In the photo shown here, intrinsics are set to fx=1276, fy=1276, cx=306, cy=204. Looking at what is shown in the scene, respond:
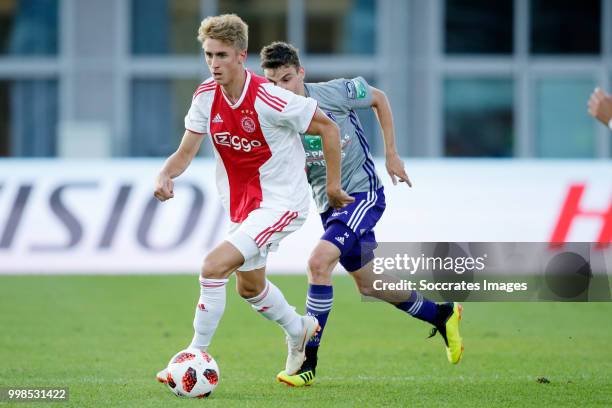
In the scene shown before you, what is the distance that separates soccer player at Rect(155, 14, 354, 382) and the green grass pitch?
0.61 m

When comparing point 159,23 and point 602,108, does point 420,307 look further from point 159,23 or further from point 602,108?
Result: point 159,23

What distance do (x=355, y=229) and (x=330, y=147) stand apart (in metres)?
1.00

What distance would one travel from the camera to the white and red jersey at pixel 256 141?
22.8ft

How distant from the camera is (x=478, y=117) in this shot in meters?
24.2

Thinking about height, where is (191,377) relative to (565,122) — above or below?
above

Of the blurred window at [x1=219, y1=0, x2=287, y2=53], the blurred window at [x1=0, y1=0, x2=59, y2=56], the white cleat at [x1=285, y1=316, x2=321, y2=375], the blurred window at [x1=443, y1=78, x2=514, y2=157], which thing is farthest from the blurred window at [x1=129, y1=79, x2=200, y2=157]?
the white cleat at [x1=285, y1=316, x2=321, y2=375]

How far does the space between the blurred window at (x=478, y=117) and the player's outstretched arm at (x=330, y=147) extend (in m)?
17.2

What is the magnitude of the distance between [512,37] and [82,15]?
316 inches

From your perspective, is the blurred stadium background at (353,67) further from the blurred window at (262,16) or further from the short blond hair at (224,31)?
the short blond hair at (224,31)

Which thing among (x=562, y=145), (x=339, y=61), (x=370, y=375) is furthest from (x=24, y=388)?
(x=562, y=145)

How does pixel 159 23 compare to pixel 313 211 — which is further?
pixel 159 23

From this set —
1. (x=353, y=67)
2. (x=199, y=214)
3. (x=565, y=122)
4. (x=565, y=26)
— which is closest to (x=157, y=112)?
(x=353, y=67)

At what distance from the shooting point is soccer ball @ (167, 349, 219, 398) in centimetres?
663

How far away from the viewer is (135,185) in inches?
570
